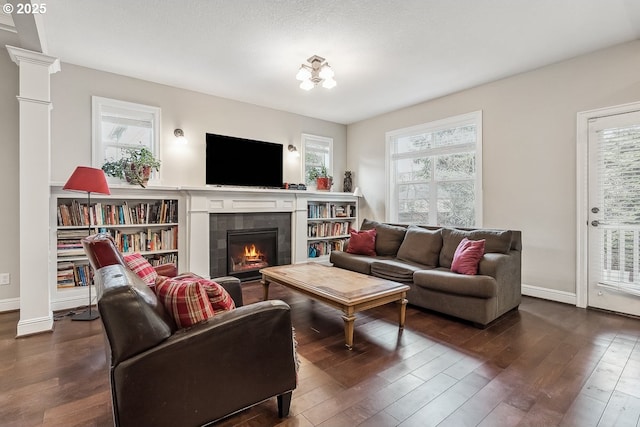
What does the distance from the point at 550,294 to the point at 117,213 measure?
5.17m

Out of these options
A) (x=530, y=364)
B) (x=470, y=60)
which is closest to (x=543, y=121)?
(x=470, y=60)

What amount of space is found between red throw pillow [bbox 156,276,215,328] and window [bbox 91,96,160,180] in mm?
3074

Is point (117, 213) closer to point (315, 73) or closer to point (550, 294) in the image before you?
point (315, 73)

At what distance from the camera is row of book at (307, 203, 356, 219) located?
5422 mm

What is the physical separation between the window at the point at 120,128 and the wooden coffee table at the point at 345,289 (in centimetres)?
239

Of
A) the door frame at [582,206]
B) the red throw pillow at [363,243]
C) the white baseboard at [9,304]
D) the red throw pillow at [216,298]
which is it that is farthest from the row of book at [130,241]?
the door frame at [582,206]

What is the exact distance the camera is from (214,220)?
4254 millimetres

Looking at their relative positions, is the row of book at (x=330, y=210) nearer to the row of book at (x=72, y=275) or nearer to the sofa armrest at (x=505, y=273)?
the sofa armrest at (x=505, y=273)

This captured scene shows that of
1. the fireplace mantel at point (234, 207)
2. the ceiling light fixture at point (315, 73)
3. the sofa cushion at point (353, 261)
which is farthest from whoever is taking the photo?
the fireplace mantel at point (234, 207)

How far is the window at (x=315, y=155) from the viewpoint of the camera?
5.54 meters

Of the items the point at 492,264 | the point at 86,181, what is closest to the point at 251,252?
the point at 86,181

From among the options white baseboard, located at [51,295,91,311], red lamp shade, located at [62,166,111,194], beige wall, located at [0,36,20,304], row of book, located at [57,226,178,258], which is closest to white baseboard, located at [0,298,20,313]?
beige wall, located at [0,36,20,304]

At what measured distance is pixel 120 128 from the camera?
389 cm

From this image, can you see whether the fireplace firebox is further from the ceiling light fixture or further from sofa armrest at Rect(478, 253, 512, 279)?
sofa armrest at Rect(478, 253, 512, 279)
